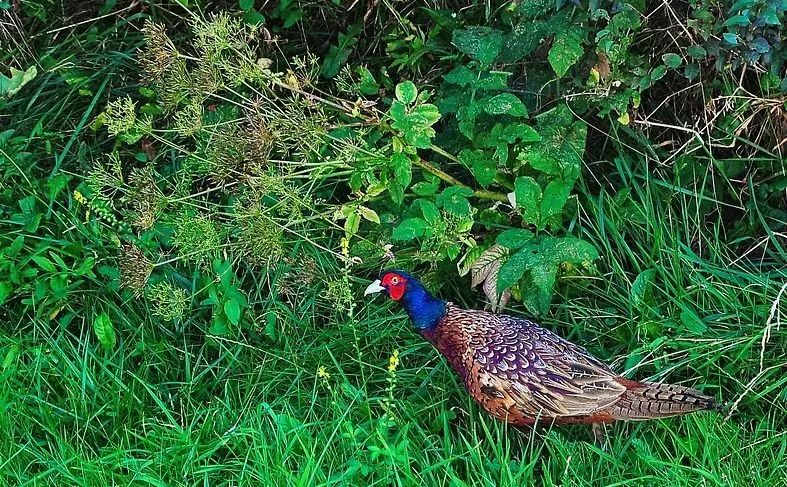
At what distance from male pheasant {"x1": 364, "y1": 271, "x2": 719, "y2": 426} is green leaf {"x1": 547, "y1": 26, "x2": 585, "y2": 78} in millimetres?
882

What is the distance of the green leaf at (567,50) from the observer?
3324 mm

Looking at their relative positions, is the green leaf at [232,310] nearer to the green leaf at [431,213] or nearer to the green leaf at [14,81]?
the green leaf at [431,213]

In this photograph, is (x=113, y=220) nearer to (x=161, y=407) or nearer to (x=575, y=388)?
(x=161, y=407)

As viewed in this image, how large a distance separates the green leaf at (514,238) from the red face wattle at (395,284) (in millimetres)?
385

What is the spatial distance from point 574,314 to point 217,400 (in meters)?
1.32

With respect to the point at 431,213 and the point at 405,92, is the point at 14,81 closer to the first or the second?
the point at 405,92

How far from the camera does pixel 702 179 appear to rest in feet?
12.7

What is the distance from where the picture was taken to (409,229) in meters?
3.40

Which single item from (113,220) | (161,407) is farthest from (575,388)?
(113,220)

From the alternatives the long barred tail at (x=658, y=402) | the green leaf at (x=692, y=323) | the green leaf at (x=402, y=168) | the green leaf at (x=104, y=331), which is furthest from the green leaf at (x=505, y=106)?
the green leaf at (x=104, y=331)

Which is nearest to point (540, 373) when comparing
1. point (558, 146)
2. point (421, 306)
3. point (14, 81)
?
point (421, 306)

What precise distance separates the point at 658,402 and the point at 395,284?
0.96 m

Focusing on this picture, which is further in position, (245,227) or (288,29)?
(288,29)

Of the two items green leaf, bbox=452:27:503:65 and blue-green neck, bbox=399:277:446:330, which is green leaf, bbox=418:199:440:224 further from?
green leaf, bbox=452:27:503:65
